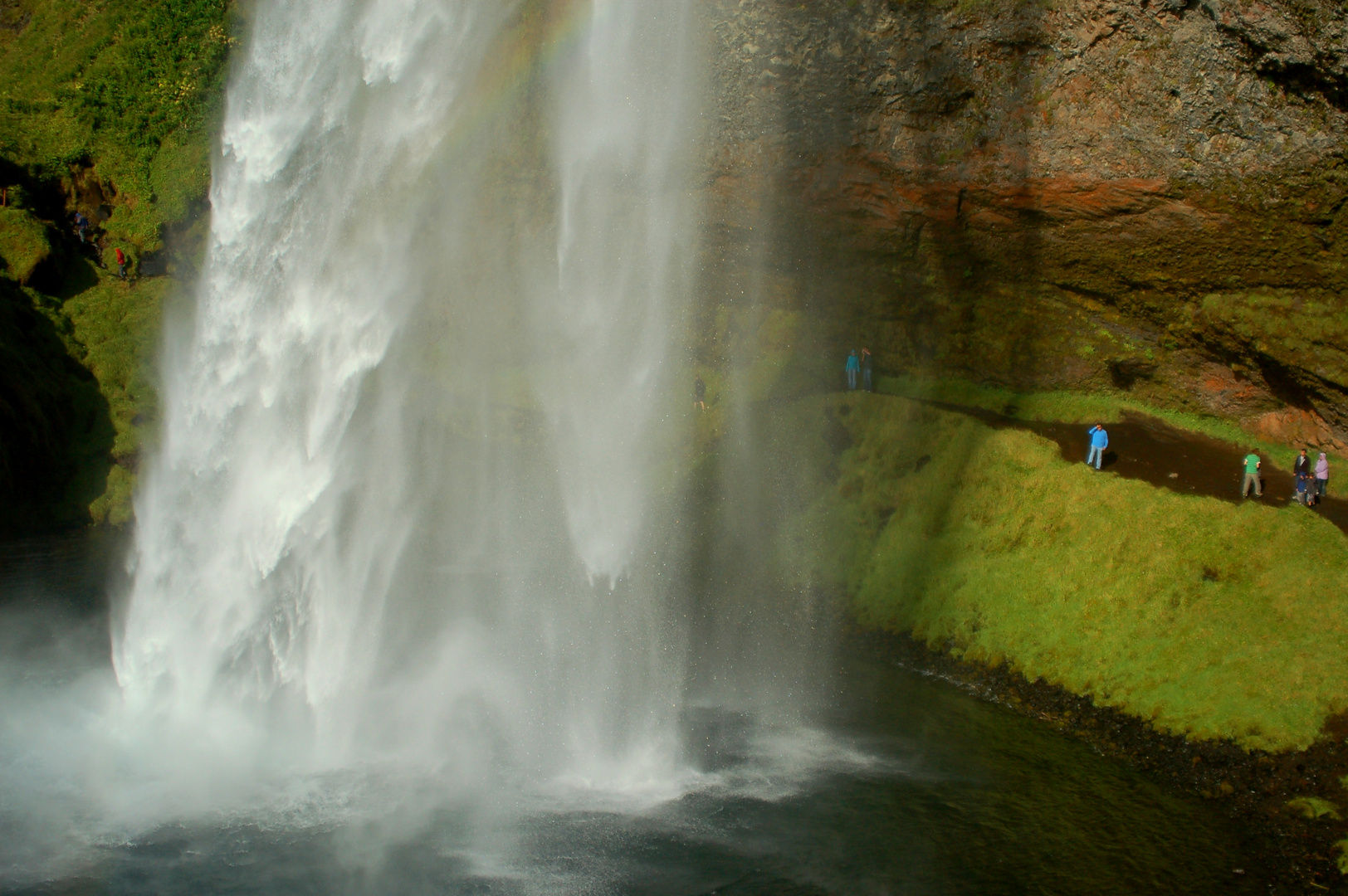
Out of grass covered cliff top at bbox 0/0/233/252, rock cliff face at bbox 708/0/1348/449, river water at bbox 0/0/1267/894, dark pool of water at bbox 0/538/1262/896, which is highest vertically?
grass covered cliff top at bbox 0/0/233/252

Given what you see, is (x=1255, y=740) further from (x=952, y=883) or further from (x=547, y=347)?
(x=547, y=347)

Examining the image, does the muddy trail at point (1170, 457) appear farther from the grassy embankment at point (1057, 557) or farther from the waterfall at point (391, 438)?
the waterfall at point (391, 438)

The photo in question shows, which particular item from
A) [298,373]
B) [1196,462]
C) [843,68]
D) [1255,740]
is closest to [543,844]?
[298,373]

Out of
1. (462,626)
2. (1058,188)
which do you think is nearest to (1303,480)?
(1058,188)

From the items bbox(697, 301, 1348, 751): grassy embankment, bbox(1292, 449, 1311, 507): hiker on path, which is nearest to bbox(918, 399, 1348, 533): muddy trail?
bbox(1292, 449, 1311, 507): hiker on path

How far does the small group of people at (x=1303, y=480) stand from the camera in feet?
59.8

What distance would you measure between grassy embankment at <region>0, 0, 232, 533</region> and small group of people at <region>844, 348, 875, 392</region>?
2265 cm

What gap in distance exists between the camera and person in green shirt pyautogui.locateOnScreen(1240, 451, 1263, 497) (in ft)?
61.0

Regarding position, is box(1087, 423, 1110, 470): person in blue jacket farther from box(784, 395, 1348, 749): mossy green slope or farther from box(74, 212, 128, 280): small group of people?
box(74, 212, 128, 280): small group of people

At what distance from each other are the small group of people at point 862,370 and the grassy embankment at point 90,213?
22651 millimetres

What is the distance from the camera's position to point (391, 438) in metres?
19.8

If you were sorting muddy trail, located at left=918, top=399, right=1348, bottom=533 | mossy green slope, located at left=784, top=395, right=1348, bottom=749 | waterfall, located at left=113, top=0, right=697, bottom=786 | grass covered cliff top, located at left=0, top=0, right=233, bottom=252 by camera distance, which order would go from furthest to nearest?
1. grass covered cliff top, located at left=0, top=0, right=233, bottom=252
2. muddy trail, located at left=918, top=399, right=1348, bottom=533
3. mossy green slope, located at left=784, top=395, right=1348, bottom=749
4. waterfall, located at left=113, top=0, right=697, bottom=786

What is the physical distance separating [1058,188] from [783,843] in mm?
15714

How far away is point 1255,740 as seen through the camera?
1425 centimetres
